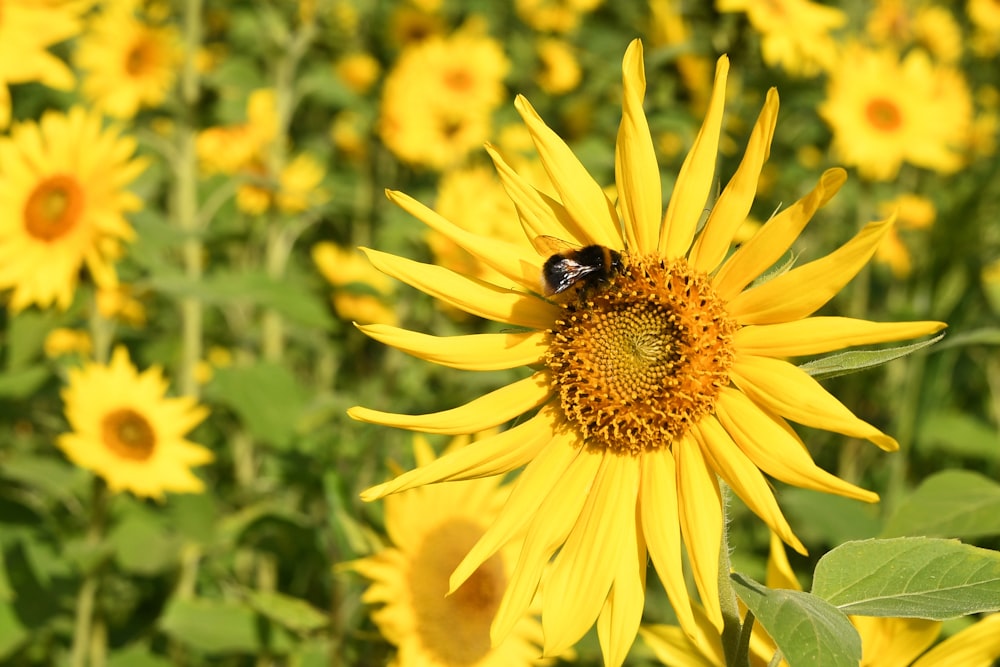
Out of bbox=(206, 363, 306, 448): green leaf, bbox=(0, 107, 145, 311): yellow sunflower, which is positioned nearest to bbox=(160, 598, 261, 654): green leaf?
bbox=(206, 363, 306, 448): green leaf

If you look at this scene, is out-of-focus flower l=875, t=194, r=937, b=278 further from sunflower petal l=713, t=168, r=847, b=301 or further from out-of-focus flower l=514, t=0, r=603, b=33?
sunflower petal l=713, t=168, r=847, b=301

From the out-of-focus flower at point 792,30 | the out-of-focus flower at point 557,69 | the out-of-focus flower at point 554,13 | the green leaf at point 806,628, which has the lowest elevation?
the green leaf at point 806,628

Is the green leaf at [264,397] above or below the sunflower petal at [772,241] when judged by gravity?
above

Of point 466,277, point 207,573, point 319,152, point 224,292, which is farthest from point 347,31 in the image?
point 466,277

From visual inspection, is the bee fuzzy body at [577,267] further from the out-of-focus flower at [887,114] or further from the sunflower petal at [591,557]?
the out-of-focus flower at [887,114]

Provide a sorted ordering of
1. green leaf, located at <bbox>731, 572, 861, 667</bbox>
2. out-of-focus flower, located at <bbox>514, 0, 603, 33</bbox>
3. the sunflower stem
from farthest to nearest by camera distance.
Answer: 1. out-of-focus flower, located at <bbox>514, 0, 603, 33</bbox>
2. the sunflower stem
3. green leaf, located at <bbox>731, 572, 861, 667</bbox>

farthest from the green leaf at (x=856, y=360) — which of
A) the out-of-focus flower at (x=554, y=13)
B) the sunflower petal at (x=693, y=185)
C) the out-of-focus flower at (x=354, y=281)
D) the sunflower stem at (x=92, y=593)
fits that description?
the out-of-focus flower at (x=554, y=13)

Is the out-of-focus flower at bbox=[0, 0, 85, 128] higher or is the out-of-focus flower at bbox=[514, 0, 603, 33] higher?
the out-of-focus flower at bbox=[514, 0, 603, 33]
